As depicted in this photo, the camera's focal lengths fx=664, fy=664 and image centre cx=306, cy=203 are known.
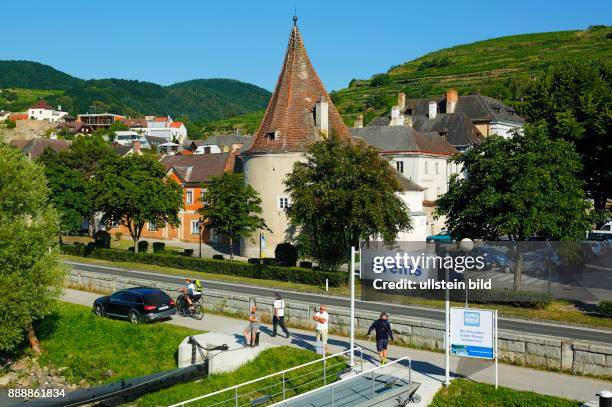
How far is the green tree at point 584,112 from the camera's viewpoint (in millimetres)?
45406

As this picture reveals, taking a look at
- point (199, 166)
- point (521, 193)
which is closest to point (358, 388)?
point (521, 193)

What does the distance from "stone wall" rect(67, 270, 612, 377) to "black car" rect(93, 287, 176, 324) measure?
2.19 meters

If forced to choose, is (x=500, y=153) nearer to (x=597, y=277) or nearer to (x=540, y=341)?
(x=597, y=277)

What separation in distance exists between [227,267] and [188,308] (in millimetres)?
14162

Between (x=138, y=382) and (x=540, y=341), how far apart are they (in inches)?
506

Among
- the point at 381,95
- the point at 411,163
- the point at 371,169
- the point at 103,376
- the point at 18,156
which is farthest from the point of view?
the point at 381,95

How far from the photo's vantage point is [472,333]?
56.4ft

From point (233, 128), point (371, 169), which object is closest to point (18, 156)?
point (371, 169)

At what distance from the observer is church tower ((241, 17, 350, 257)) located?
49250 millimetres

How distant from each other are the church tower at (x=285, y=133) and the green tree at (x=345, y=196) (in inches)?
380

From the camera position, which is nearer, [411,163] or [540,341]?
[540,341]

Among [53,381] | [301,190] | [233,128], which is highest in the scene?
[233,128]

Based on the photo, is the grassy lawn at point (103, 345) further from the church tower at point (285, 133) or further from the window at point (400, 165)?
the window at point (400, 165)

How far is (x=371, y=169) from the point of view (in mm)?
37406
